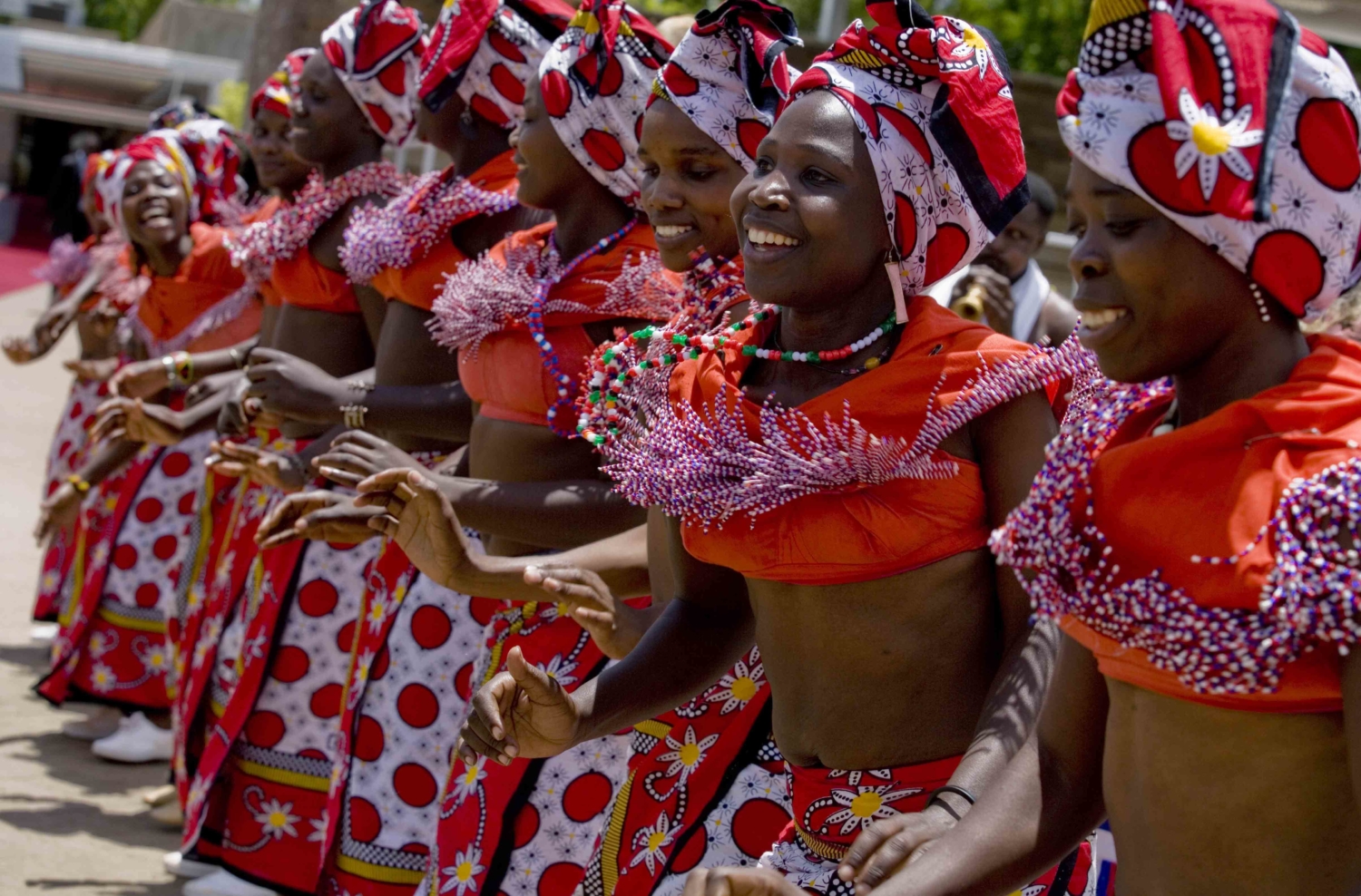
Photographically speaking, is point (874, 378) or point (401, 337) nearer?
point (874, 378)

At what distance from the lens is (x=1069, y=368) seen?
267 cm

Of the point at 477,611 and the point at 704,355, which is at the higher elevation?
the point at 704,355

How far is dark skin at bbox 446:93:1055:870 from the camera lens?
8.75 ft

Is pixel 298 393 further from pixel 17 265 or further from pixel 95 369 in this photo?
pixel 17 265

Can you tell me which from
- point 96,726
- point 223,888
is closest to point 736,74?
point 223,888

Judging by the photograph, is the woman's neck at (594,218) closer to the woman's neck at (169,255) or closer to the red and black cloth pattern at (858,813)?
the red and black cloth pattern at (858,813)

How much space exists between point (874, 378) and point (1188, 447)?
0.78 m

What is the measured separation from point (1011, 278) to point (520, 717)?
355cm

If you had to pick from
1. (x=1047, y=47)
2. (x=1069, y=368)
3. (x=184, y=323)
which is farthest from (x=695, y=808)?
(x=1047, y=47)

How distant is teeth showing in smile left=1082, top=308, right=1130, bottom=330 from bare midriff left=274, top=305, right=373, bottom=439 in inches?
153

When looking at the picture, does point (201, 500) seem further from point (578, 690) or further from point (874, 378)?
point (874, 378)

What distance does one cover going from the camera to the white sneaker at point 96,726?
306 inches

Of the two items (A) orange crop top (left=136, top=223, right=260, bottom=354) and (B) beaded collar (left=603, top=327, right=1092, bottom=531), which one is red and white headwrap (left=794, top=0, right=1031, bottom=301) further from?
(A) orange crop top (left=136, top=223, right=260, bottom=354)

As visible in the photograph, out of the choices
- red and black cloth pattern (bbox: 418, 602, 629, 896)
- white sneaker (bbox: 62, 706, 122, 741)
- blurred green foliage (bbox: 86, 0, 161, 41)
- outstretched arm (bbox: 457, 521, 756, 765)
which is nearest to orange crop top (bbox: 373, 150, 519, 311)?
red and black cloth pattern (bbox: 418, 602, 629, 896)
